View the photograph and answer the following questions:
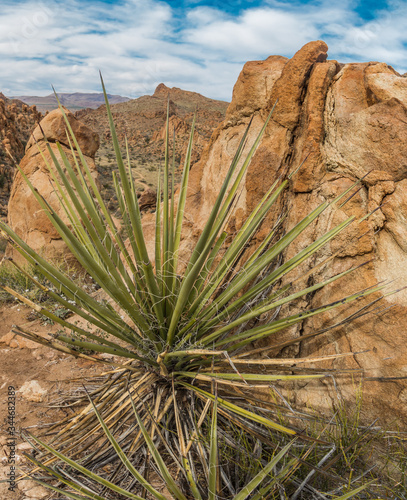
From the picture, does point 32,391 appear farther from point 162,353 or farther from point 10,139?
point 10,139

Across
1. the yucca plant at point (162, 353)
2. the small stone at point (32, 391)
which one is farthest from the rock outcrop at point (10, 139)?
the yucca plant at point (162, 353)

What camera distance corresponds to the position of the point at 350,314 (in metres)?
2.20

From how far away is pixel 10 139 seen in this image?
1962cm

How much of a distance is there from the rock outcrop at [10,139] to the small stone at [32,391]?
5130mm

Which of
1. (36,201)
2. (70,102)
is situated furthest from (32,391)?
(70,102)

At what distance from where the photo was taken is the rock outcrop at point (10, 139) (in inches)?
566

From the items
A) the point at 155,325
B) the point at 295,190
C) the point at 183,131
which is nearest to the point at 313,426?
the point at 155,325

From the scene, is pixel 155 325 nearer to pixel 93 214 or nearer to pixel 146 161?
pixel 93 214

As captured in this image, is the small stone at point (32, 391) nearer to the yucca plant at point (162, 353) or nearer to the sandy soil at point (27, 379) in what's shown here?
the sandy soil at point (27, 379)

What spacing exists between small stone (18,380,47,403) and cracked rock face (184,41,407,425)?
168cm

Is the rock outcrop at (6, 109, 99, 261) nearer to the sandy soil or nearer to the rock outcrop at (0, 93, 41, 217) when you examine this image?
the rock outcrop at (0, 93, 41, 217)

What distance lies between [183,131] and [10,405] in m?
31.5

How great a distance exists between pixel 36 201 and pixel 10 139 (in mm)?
17004

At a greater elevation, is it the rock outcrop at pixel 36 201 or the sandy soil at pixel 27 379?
the rock outcrop at pixel 36 201
